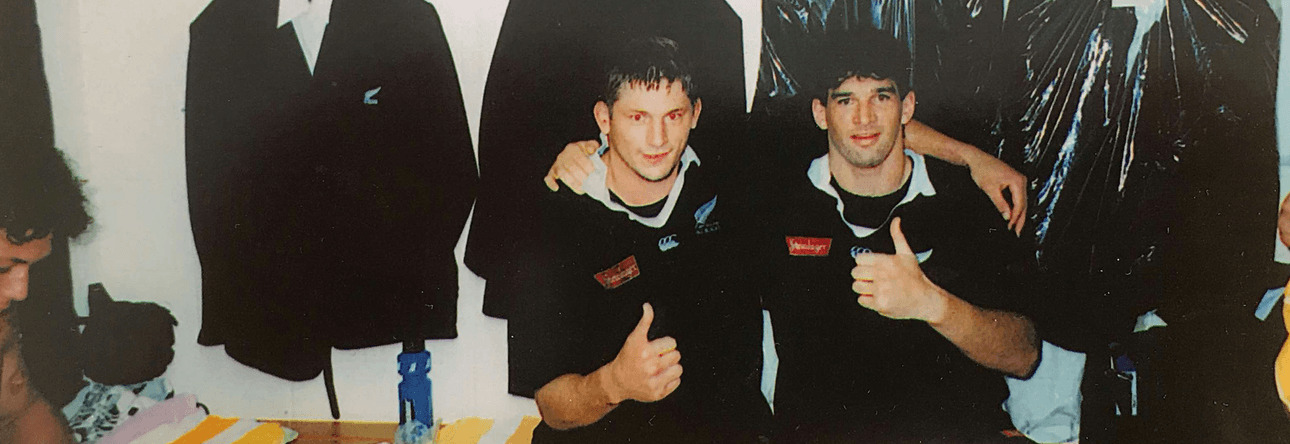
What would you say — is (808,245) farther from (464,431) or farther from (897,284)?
(464,431)

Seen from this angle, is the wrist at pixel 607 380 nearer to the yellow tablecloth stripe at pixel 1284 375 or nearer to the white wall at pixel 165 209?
the white wall at pixel 165 209

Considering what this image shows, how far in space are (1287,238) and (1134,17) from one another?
0.63 meters

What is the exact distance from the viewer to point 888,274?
1.91 m

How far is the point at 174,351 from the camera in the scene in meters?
2.00

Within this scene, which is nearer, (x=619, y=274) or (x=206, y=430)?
(x=619, y=274)

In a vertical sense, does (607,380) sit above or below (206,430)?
above

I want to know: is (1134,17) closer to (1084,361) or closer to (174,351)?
(1084,361)

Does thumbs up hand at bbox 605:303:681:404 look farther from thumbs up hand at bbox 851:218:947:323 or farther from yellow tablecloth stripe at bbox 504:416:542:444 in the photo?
thumbs up hand at bbox 851:218:947:323

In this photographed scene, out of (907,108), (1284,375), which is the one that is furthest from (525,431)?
(1284,375)

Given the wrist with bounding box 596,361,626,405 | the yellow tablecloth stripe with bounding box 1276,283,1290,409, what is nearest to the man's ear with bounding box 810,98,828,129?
the wrist with bounding box 596,361,626,405

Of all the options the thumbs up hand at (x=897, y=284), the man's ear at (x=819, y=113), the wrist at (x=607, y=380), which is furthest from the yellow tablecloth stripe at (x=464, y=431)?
the man's ear at (x=819, y=113)

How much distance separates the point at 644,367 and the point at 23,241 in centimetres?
146

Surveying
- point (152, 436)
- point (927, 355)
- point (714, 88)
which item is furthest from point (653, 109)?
point (152, 436)

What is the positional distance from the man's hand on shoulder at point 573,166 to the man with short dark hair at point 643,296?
0.06ft
